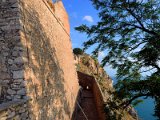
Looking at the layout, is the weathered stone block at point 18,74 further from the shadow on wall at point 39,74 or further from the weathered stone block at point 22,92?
the weathered stone block at point 22,92

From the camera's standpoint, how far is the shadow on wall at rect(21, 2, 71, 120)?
6.52 metres

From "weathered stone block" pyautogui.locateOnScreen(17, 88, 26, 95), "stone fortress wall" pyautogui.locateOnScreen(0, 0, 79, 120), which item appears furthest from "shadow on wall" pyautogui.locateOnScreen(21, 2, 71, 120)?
"weathered stone block" pyautogui.locateOnScreen(17, 88, 26, 95)

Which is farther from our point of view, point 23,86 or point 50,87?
point 50,87

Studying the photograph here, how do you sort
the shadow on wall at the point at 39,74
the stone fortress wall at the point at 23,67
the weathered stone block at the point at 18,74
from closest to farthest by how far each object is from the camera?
the stone fortress wall at the point at 23,67, the weathered stone block at the point at 18,74, the shadow on wall at the point at 39,74

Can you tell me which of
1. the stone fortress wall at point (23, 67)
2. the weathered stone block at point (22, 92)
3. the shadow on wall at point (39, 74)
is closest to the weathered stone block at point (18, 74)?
the stone fortress wall at point (23, 67)

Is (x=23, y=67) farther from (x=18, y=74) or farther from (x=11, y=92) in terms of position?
(x=11, y=92)

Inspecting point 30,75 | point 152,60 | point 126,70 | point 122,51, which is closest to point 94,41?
point 122,51

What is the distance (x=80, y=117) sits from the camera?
43.1ft

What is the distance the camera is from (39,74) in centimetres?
723

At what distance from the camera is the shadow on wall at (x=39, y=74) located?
6.52m

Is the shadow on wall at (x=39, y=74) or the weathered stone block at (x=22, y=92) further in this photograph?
the shadow on wall at (x=39, y=74)

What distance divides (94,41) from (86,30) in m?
0.63

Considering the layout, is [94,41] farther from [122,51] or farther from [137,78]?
[137,78]

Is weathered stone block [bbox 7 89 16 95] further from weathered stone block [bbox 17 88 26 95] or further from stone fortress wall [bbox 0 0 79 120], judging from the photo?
weathered stone block [bbox 17 88 26 95]
